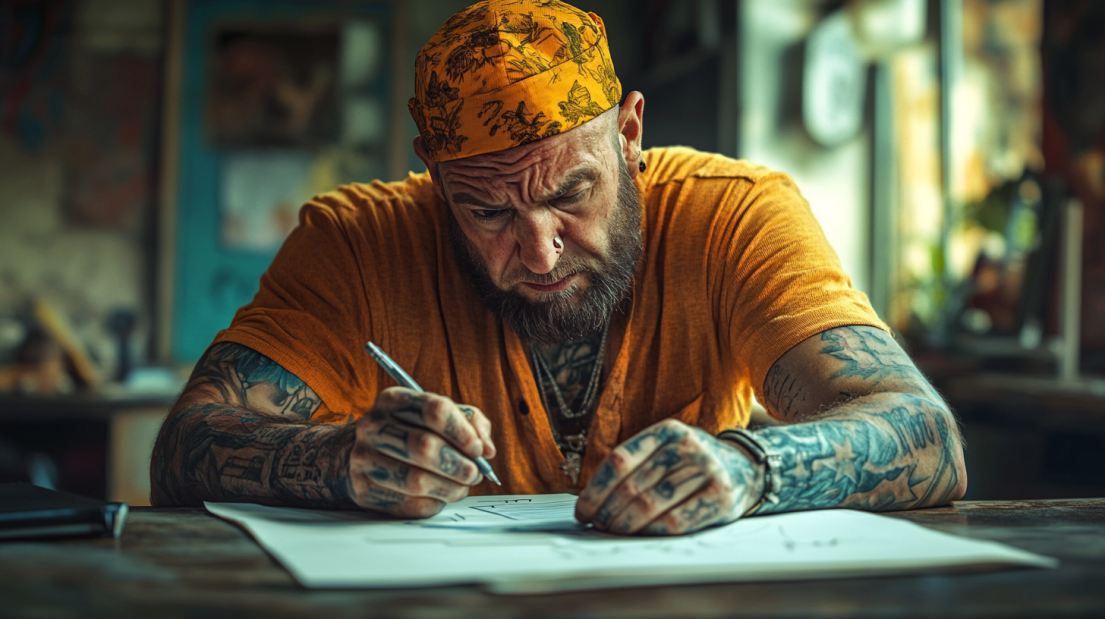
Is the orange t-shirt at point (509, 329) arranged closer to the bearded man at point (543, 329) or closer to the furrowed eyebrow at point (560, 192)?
the bearded man at point (543, 329)

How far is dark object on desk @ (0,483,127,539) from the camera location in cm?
89

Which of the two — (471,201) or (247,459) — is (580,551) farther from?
(471,201)

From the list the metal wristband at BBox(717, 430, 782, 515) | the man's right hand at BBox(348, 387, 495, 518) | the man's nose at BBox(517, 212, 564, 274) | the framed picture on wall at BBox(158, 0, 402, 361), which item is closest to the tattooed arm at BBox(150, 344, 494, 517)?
the man's right hand at BBox(348, 387, 495, 518)

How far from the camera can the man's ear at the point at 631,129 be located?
1590 millimetres

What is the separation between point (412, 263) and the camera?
5.30 feet

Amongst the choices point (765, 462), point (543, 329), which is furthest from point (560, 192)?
point (765, 462)

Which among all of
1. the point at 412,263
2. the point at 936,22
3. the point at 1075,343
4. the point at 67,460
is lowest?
the point at 67,460

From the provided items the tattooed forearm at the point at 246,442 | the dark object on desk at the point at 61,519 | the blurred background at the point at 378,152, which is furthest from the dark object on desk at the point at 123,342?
the dark object on desk at the point at 61,519

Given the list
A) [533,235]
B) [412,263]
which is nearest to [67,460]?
[412,263]

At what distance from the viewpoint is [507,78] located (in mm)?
1373

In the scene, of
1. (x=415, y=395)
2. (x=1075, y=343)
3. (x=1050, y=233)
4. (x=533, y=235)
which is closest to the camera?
(x=415, y=395)

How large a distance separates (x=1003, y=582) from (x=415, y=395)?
1.98 ft

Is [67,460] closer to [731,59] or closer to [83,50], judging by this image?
[83,50]

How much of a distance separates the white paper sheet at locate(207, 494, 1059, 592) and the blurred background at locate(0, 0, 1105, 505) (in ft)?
7.39
